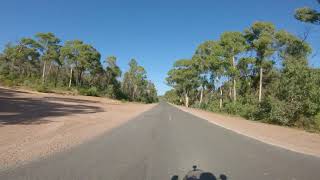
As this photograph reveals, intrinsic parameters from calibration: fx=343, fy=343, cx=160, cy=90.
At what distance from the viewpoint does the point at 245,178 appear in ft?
25.1

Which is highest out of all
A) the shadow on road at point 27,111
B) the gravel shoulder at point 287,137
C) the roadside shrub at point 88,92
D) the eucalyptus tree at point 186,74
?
the eucalyptus tree at point 186,74

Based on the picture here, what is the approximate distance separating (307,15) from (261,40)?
18660 millimetres

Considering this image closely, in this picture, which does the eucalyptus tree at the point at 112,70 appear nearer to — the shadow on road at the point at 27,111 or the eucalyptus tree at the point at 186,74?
the eucalyptus tree at the point at 186,74

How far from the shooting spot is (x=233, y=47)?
4975 centimetres

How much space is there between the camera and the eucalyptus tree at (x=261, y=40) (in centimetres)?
4788

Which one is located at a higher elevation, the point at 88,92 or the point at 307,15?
the point at 307,15

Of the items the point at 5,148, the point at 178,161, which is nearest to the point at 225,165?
the point at 178,161

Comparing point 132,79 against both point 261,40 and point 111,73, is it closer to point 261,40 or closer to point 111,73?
point 111,73

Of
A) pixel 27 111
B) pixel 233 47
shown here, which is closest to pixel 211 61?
pixel 233 47

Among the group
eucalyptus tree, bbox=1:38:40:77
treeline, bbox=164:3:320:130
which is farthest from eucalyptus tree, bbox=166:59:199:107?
eucalyptus tree, bbox=1:38:40:77

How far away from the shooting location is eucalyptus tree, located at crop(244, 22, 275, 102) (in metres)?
47.9

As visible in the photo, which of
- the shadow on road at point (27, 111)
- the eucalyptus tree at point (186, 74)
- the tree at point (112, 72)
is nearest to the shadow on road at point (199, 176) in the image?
the shadow on road at point (27, 111)

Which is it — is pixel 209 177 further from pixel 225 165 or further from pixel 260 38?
pixel 260 38

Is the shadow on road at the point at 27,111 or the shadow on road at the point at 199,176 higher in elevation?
the shadow on road at the point at 27,111
